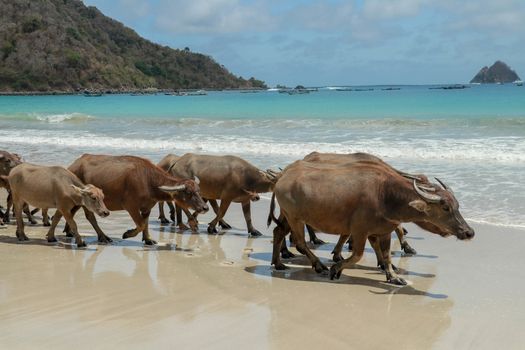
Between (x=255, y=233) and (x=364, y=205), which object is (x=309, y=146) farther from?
(x=364, y=205)

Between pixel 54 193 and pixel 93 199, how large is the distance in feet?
2.32

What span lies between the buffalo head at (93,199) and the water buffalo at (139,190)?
1.69ft

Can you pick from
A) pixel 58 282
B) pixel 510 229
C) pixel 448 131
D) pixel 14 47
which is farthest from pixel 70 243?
pixel 14 47

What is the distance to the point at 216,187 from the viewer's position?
1156 cm

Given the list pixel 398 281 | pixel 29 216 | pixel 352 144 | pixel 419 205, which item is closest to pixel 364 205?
pixel 419 205

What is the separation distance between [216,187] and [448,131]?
1978 cm

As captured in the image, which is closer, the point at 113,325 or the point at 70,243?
the point at 113,325

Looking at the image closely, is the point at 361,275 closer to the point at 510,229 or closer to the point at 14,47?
the point at 510,229

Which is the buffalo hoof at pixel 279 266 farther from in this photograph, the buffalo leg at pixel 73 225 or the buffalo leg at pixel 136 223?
the buffalo leg at pixel 73 225

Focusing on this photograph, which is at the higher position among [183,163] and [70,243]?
[183,163]

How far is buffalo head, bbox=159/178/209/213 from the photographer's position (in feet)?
32.5

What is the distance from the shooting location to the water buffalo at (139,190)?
9992 millimetres

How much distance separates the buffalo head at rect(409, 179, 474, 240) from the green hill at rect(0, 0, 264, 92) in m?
136

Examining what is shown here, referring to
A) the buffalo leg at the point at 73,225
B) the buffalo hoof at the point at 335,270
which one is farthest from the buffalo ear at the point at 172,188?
the buffalo hoof at the point at 335,270
